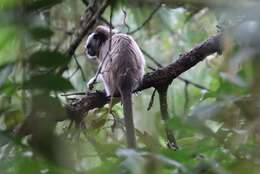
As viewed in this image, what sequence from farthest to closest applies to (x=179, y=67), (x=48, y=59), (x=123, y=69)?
(x=123, y=69)
(x=179, y=67)
(x=48, y=59)

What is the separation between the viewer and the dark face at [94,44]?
187 inches

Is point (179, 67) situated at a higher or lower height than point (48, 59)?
lower

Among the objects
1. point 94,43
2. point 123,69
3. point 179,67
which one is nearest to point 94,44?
point 94,43

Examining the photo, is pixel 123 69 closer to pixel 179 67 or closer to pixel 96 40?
pixel 179 67

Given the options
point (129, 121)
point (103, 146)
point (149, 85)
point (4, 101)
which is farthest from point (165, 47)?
point (4, 101)

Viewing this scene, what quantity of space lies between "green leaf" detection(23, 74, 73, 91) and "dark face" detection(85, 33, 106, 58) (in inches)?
146

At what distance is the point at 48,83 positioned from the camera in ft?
3.26

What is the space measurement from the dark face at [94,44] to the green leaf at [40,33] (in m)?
3.70

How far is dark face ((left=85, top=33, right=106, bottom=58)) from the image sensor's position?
4738 millimetres

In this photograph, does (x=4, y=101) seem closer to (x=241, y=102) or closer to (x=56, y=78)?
(x=56, y=78)

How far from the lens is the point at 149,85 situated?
3455 mm

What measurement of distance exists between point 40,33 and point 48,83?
90mm

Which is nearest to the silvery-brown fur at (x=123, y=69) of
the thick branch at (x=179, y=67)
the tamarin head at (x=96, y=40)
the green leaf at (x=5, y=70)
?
the thick branch at (x=179, y=67)

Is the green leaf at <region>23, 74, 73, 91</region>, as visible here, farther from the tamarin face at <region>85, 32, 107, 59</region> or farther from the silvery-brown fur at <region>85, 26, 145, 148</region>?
the tamarin face at <region>85, 32, 107, 59</region>
